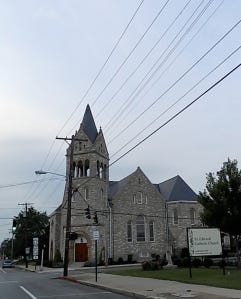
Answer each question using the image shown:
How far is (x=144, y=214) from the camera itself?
233 feet

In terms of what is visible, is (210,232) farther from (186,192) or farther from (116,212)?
(186,192)

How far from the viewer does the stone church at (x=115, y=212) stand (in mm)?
65125

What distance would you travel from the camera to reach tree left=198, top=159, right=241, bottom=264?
31.7m

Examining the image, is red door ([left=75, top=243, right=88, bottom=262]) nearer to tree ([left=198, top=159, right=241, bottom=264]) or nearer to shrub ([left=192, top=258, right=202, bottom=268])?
shrub ([left=192, top=258, right=202, bottom=268])

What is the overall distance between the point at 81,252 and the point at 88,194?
26.0ft

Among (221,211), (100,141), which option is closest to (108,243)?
(100,141)

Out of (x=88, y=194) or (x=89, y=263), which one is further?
(x=88, y=194)

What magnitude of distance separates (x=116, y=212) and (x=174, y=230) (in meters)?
10.5

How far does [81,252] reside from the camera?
212 ft

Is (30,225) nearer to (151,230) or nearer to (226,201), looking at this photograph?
(151,230)

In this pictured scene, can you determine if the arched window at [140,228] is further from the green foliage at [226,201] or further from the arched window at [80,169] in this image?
the green foliage at [226,201]

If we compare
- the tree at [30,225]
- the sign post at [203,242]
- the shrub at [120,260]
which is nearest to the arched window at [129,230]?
the shrub at [120,260]

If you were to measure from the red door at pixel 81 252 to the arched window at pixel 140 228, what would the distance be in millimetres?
8636

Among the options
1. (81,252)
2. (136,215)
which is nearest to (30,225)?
(136,215)
